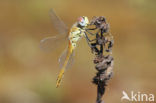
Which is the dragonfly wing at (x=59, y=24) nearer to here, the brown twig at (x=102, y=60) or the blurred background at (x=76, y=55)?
the brown twig at (x=102, y=60)

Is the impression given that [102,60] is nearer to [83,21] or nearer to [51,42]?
[83,21]

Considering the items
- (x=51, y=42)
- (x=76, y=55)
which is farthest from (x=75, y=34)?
(x=76, y=55)

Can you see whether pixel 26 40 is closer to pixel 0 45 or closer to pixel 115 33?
pixel 0 45

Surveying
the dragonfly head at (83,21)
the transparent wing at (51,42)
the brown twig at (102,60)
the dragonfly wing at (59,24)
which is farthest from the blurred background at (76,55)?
the brown twig at (102,60)

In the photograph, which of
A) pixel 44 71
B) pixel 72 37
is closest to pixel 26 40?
pixel 44 71

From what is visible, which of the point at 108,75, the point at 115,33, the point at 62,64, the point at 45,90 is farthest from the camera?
the point at 115,33

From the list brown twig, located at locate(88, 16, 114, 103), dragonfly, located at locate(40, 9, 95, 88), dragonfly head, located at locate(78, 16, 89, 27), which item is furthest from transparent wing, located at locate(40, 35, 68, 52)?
brown twig, located at locate(88, 16, 114, 103)

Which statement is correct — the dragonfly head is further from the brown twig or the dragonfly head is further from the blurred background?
the blurred background
